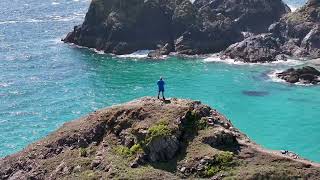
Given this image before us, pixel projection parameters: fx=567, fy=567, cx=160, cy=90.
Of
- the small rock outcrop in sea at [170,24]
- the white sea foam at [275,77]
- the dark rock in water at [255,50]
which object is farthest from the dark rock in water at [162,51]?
the white sea foam at [275,77]

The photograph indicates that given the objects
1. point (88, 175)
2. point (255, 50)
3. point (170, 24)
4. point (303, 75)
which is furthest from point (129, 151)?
point (170, 24)

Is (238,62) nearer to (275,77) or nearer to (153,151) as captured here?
(275,77)

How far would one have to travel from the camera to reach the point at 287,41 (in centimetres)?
11556

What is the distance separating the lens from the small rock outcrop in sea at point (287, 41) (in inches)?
4279

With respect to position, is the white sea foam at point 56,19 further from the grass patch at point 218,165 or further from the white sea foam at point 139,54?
the grass patch at point 218,165

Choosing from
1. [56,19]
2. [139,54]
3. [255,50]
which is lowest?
[139,54]

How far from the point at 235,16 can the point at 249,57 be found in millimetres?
22239

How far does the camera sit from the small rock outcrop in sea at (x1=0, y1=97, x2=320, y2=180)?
127 ft

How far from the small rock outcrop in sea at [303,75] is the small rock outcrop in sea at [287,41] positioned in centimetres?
1094

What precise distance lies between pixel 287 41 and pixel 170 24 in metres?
25.2

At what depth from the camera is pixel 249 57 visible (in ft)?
354

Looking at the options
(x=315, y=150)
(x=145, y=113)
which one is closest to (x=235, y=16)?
(x=315, y=150)

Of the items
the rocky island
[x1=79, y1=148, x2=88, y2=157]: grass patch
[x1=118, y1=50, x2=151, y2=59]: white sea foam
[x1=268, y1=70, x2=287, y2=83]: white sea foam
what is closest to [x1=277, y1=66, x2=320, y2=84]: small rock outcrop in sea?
[x1=268, y1=70, x2=287, y2=83]: white sea foam

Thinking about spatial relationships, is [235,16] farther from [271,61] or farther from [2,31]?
[2,31]
